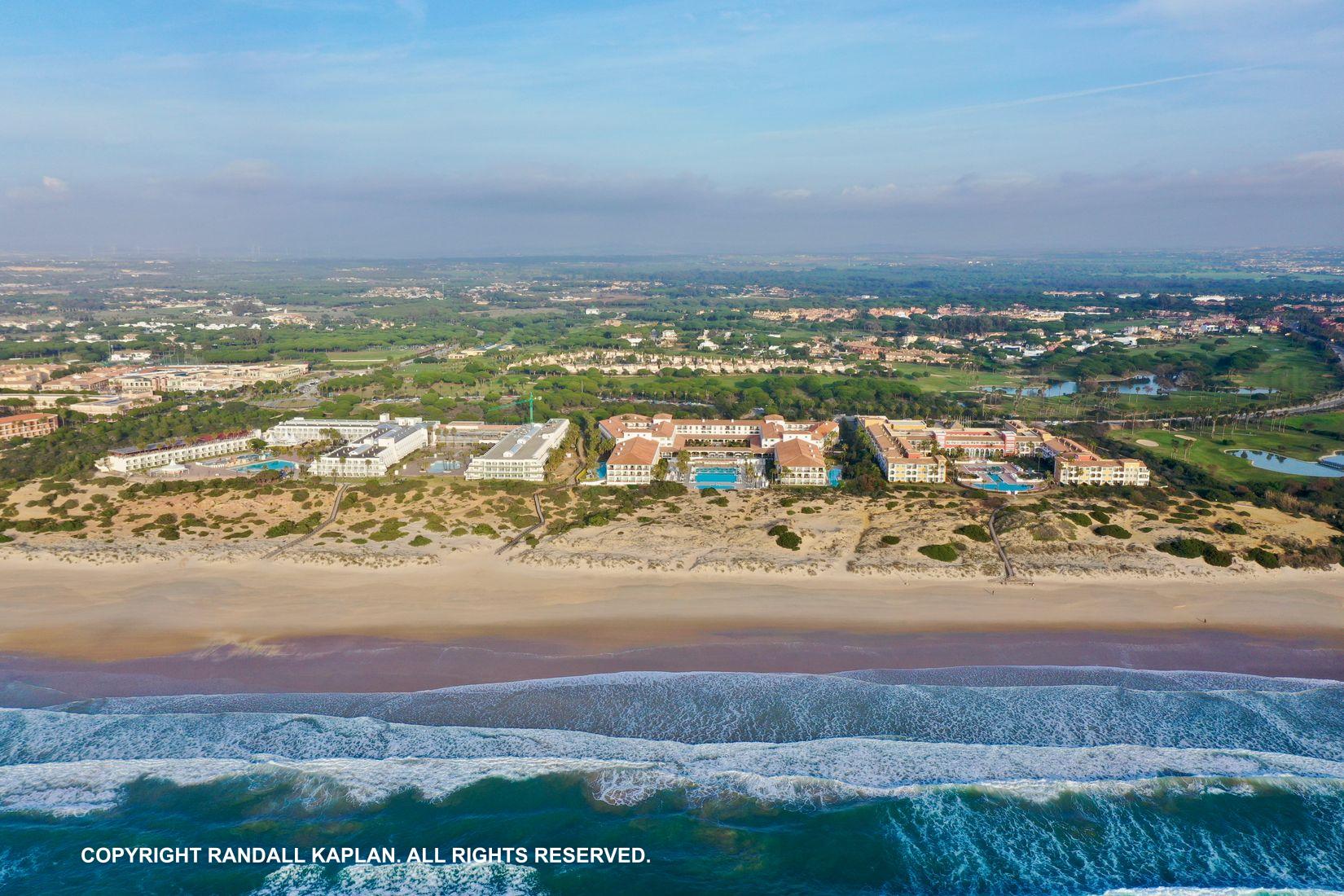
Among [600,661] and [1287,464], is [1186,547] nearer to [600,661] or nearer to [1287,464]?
[1287,464]

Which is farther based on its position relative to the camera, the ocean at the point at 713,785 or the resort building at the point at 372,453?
the resort building at the point at 372,453

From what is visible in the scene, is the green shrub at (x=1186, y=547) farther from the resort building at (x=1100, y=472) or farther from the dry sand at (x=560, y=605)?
the resort building at (x=1100, y=472)

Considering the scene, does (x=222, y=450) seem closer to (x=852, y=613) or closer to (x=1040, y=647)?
(x=852, y=613)

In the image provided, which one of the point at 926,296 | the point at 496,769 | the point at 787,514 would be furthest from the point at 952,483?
the point at 926,296

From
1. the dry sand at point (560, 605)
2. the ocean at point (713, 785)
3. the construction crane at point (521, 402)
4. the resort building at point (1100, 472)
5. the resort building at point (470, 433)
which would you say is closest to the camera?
the ocean at point (713, 785)

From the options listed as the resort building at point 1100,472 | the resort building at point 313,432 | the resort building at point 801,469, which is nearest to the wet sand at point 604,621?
the resort building at point 1100,472
